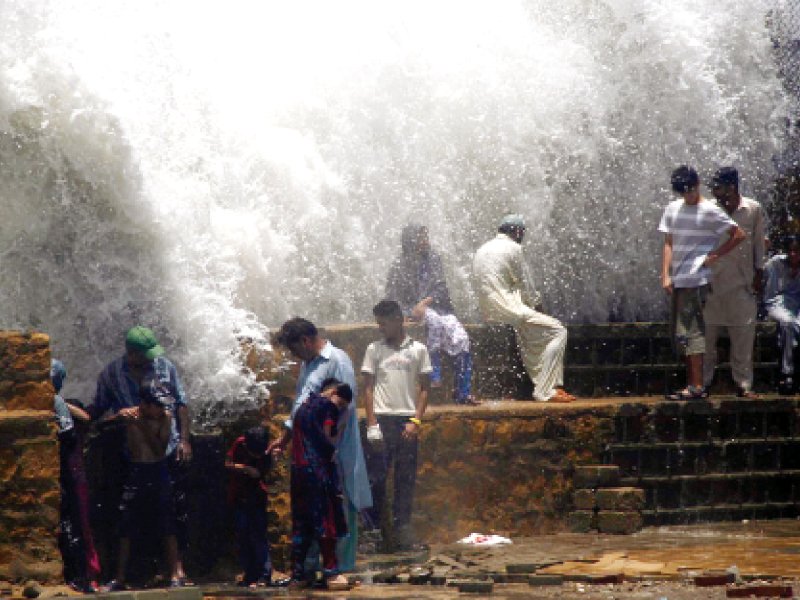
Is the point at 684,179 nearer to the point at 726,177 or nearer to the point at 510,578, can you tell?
Answer: the point at 726,177

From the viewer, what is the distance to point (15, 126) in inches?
543

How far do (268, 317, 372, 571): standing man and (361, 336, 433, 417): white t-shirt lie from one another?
1094mm

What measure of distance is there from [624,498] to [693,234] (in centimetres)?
221

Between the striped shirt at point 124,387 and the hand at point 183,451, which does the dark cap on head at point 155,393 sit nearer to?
the striped shirt at point 124,387

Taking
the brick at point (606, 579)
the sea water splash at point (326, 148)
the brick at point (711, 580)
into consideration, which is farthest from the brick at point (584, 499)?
the brick at point (711, 580)

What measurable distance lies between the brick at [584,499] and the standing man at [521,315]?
87cm

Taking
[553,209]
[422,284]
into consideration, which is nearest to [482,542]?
[422,284]

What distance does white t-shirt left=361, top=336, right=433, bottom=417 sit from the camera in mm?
Result: 13555

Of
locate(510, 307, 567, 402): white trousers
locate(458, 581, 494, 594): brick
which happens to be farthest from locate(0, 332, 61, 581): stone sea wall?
locate(510, 307, 567, 402): white trousers

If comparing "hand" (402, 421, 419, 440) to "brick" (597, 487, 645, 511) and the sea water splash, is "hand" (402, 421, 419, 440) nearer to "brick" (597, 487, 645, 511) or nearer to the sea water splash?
the sea water splash

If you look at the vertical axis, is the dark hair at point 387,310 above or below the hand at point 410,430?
above

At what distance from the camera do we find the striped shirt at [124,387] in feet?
39.7

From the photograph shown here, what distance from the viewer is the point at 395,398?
44.5 feet

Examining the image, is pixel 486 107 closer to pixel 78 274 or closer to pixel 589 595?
pixel 78 274
